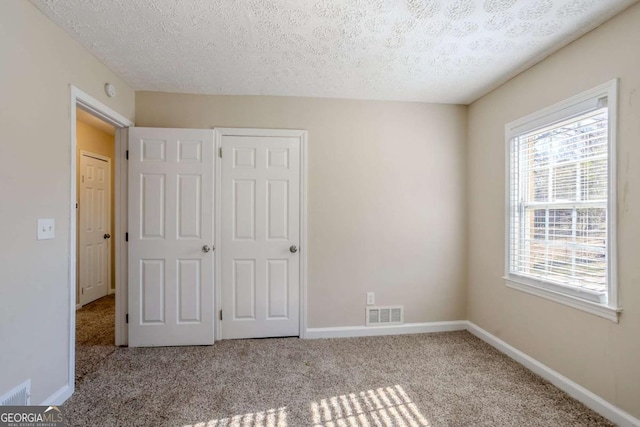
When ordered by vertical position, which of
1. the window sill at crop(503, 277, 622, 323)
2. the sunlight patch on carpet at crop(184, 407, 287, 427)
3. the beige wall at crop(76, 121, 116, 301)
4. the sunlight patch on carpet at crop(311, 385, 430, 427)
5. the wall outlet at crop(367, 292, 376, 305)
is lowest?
the sunlight patch on carpet at crop(311, 385, 430, 427)

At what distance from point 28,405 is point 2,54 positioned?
1.92m

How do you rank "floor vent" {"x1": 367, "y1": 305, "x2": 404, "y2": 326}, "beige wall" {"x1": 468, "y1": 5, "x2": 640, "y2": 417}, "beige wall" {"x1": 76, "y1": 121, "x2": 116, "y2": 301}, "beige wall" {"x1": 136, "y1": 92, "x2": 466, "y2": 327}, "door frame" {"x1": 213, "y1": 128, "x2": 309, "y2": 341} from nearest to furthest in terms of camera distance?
"beige wall" {"x1": 468, "y1": 5, "x2": 640, "y2": 417} < "door frame" {"x1": 213, "y1": 128, "x2": 309, "y2": 341} < "beige wall" {"x1": 136, "y1": 92, "x2": 466, "y2": 327} < "floor vent" {"x1": 367, "y1": 305, "x2": 404, "y2": 326} < "beige wall" {"x1": 76, "y1": 121, "x2": 116, "y2": 301}

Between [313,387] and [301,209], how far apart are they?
155 centimetres

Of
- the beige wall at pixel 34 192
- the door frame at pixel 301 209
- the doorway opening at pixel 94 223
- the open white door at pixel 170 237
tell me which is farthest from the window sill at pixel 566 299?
the doorway opening at pixel 94 223

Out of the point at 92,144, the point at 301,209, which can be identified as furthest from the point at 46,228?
the point at 92,144

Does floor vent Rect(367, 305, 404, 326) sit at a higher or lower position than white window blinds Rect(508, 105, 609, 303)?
lower

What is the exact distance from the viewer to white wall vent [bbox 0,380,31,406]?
1494 mm

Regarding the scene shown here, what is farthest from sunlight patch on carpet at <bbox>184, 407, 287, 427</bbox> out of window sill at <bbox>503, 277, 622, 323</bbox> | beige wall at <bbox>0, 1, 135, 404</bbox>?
window sill at <bbox>503, 277, 622, 323</bbox>

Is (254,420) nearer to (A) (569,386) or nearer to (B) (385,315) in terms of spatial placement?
(B) (385,315)

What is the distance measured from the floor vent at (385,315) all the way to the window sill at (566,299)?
3.49 feet

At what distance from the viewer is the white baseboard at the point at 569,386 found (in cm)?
168

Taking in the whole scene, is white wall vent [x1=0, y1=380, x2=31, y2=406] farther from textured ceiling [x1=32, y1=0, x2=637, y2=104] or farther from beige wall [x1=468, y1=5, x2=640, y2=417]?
beige wall [x1=468, y1=5, x2=640, y2=417]

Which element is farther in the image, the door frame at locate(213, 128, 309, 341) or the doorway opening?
the doorway opening

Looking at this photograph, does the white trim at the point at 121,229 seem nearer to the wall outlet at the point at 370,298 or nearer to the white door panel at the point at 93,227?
the white door panel at the point at 93,227
